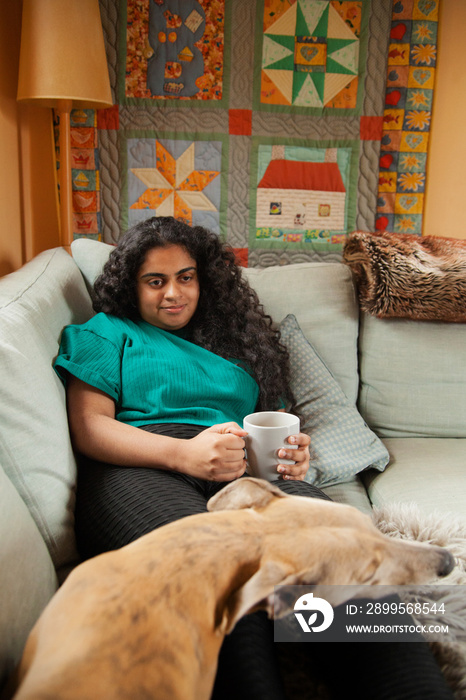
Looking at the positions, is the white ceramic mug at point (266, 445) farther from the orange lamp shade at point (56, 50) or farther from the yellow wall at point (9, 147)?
the orange lamp shade at point (56, 50)

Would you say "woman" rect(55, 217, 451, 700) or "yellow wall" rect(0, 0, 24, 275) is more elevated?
"yellow wall" rect(0, 0, 24, 275)

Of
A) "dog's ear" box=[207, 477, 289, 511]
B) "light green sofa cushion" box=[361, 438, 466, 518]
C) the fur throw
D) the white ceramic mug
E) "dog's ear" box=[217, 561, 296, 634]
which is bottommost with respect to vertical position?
"light green sofa cushion" box=[361, 438, 466, 518]

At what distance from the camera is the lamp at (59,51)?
185 cm

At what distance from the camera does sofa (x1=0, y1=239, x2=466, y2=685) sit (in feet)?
2.53

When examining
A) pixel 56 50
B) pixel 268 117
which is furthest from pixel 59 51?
pixel 268 117

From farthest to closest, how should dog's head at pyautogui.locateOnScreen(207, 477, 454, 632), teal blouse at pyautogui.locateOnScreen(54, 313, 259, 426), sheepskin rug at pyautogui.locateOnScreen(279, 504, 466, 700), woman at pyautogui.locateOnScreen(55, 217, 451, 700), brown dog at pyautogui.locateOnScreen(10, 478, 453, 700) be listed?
1. teal blouse at pyautogui.locateOnScreen(54, 313, 259, 426)
2. woman at pyautogui.locateOnScreen(55, 217, 451, 700)
3. sheepskin rug at pyautogui.locateOnScreen(279, 504, 466, 700)
4. dog's head at pyautogui.locateOnScreen(207, 477, 454, 632)
5. brown dog at pyautogui.locateOnScreen(10, 478, 453, 700)

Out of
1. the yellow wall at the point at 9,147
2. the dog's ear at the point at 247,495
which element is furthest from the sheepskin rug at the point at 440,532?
the yellow wall at the point at 9,147

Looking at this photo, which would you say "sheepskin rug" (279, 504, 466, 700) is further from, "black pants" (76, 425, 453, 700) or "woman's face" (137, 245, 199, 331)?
"woman's face" (137, 245, 199, 331)

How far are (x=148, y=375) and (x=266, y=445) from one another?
414 mm

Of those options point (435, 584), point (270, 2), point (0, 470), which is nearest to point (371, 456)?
point (435, 584)

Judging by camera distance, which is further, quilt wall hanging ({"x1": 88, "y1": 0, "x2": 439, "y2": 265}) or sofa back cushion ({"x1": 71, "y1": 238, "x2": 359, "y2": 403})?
quilt wall hanging ({"x1": 88, "y1": 0, "x2": 439, "y2": 265})

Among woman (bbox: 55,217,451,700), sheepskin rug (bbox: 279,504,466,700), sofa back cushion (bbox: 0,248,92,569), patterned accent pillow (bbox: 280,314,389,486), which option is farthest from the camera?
patterned accent pillow (bbox: 280,314,389,486)

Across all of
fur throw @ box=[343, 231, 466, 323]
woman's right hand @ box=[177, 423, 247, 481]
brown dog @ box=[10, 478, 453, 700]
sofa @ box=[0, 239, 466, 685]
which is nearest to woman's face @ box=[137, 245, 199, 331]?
sofa @ box=[0, 239, 466, 685]

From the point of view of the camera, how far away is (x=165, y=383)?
1.30 meters
